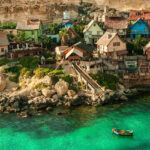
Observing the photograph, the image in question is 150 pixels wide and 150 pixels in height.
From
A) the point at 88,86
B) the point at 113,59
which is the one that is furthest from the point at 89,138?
the point at 113,59

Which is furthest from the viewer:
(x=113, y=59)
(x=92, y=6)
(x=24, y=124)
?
(x=92, y=6)

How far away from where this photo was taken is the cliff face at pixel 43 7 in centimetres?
7700

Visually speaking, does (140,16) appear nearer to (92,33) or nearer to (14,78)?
(92,33)

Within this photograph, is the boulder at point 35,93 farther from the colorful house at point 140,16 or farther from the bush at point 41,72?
the colorful house at point 140,16

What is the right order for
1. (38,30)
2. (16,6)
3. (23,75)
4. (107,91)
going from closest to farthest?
(107,91) → (23,75) → (38,30) → (16,6)

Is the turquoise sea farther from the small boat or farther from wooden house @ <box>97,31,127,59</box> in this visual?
wooden house @ <box>97,31,127,59</box>

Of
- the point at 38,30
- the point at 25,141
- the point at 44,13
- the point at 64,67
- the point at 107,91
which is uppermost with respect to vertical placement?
the point at 44,13

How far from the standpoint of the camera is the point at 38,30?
63.4 metres

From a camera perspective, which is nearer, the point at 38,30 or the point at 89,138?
the point at 89,138

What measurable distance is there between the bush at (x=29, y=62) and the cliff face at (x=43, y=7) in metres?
27.4

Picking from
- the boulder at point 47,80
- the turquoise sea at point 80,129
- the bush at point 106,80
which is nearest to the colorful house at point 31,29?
the boulder at point 47,80

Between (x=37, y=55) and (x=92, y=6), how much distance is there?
35.7m

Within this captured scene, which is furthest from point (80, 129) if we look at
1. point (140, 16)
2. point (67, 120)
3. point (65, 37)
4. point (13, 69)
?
point (140, 16)

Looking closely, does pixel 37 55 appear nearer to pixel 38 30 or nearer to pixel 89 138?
pixel 38 30
